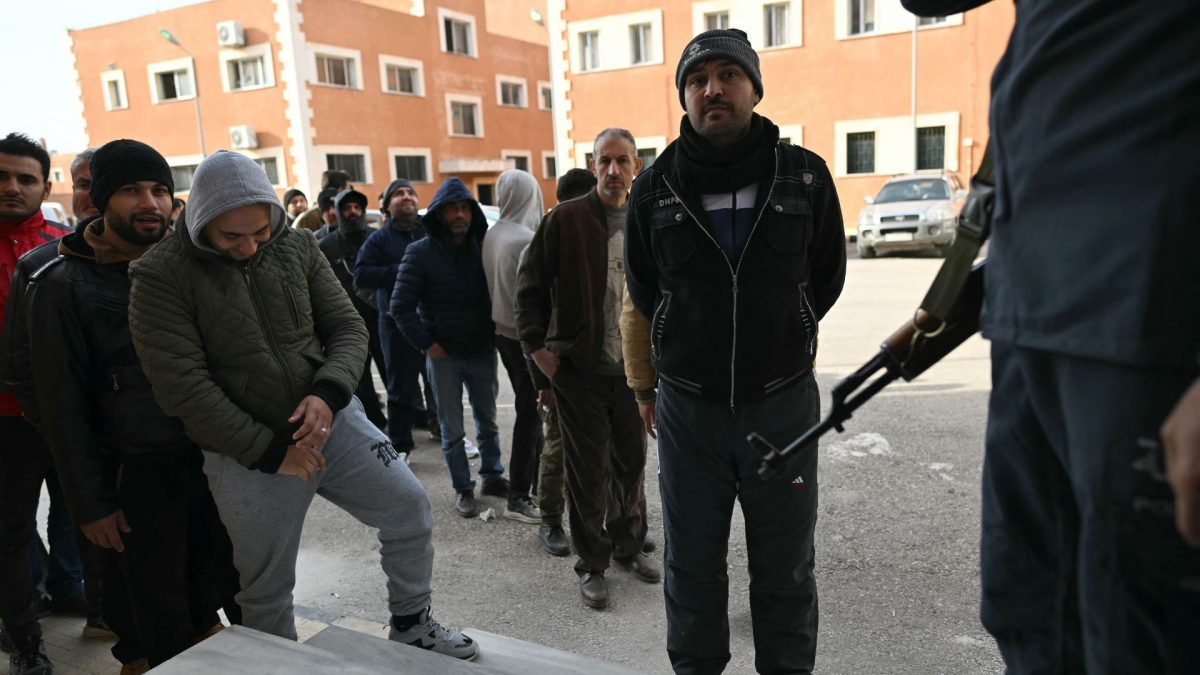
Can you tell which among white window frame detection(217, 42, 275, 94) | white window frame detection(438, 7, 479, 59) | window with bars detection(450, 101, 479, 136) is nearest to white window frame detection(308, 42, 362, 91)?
white window frame detection(217, 42, 275, 94)

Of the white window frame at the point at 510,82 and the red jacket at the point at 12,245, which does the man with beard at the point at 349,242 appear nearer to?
the red jacket at the point at 12,245

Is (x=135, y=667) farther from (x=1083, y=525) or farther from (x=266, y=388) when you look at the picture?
(x=1083, y=525)

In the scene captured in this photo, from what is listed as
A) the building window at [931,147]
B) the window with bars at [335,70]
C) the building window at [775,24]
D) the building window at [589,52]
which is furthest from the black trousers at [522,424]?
the window with bars at [335,70]

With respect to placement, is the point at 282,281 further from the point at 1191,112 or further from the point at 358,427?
the point at 1191,112

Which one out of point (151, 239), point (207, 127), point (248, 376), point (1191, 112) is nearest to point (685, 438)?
point (248, 376)

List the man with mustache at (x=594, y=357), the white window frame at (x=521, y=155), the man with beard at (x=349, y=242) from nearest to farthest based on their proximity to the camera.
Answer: the man with mustache at (x=594, y=357)
the man with beard at (x=349, y=242)
the white window frame at (x=521, y=155)

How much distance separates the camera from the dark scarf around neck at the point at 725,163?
2.44 metres

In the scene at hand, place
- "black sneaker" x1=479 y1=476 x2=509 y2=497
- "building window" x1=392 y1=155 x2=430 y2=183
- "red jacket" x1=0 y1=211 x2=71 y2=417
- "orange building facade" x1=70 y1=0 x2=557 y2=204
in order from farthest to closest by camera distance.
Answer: "building window" x1=392 y1=155 x2=430 y2=183 → "orange building facade" x1=70 y1=0 x2=557 y2=204 → "black sneaker" x1=479 y1=476 x2=509 y2=497 → "red jacket" x1=0 y1=211 x2=71 y2=417

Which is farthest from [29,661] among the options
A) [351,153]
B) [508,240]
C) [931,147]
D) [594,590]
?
[351,153]

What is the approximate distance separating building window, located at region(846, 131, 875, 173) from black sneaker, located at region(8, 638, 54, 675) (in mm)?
22682

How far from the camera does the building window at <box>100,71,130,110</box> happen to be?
28344 mm

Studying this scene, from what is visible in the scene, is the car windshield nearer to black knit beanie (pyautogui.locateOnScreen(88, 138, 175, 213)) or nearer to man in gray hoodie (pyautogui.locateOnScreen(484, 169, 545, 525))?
man in gray hoodie (pyautogui.locateOnScreen(484, 169, 545, 525))

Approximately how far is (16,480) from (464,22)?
106 ft

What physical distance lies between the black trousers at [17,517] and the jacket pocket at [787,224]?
9.55ft
